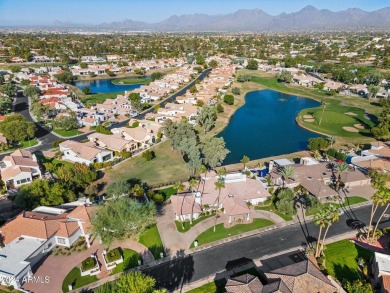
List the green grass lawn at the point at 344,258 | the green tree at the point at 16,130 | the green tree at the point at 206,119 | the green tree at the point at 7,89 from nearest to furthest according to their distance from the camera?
the green grass lawn at the point at 344,258
the green tree at the point at 16,130
the green tree at the point at 206,119
the green tree at the point at 7,89

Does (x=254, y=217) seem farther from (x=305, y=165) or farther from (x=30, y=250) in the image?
(x=30, y=250)

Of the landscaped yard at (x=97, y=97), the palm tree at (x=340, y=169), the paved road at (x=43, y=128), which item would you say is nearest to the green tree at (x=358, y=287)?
the palm tree at (x=340, y=169)

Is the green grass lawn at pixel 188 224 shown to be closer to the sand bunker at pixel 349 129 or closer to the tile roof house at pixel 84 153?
the tile roof house at pixel 84 153

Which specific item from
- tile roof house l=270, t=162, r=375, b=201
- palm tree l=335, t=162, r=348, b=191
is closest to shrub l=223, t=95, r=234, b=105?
tile roof house l=270, t=162, r=375, b=201

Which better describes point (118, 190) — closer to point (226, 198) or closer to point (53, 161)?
point (226, 198)

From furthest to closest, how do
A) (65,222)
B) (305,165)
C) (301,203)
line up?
1. (305,165)
2. (301,203)
3. (65,222)

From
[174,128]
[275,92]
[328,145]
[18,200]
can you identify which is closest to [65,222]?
[18,200]
